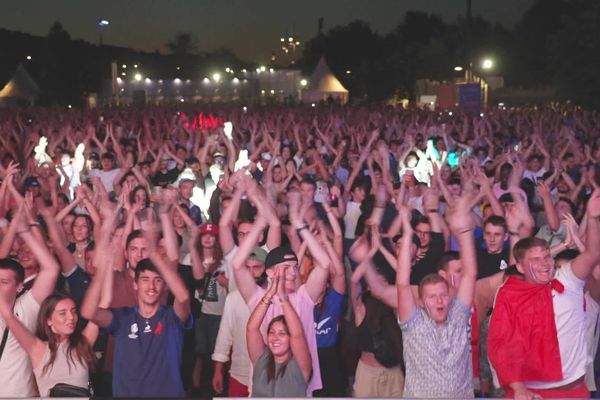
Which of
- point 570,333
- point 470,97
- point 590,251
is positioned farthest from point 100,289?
point 470,97

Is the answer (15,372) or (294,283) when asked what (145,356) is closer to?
(15,372)

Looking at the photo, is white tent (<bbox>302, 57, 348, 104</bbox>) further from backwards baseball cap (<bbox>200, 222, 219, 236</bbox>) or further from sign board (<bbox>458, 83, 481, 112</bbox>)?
backwards baseball cap (<bbox>200, 222, 219, 236</bbox>)

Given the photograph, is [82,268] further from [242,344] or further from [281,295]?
[281,295]

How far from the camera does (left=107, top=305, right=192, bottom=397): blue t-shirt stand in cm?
595

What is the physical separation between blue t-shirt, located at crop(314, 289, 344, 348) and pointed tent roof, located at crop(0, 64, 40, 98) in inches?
2541

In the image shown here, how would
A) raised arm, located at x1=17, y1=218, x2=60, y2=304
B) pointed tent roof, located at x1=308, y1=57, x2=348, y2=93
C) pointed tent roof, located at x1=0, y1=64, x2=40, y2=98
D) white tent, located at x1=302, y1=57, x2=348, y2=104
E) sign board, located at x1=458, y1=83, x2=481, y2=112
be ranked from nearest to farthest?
raised arm, located at x1=17, y1=218, x2=60, y2=304
sign board, located at x1=458, y1=83, x2=481, y2=112
white tent, located at x1=302, y1=57, x2=348, y2=104
pointed tent roof, located at x1=308, y1=57, x2=348, y2=93
pointed tent roof, located at x1=0, y1=64, x2=40, y2=98

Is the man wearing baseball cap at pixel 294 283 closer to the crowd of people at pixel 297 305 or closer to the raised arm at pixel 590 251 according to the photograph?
the crowd of people at pixel 297 305

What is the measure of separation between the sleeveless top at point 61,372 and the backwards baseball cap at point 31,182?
5496mm

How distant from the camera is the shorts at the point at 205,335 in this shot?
7.73m

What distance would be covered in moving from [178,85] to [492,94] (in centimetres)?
3368

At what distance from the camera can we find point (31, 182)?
11328mm

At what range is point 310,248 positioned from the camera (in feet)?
22.5

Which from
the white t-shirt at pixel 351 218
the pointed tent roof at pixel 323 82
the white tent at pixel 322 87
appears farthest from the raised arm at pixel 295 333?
the pointed tent roof at pixel 323 82

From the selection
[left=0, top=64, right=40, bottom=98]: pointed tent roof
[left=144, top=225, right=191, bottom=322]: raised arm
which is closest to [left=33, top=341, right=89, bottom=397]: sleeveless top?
[left=144, top=225, right=191, bottom=322]: raised arm
